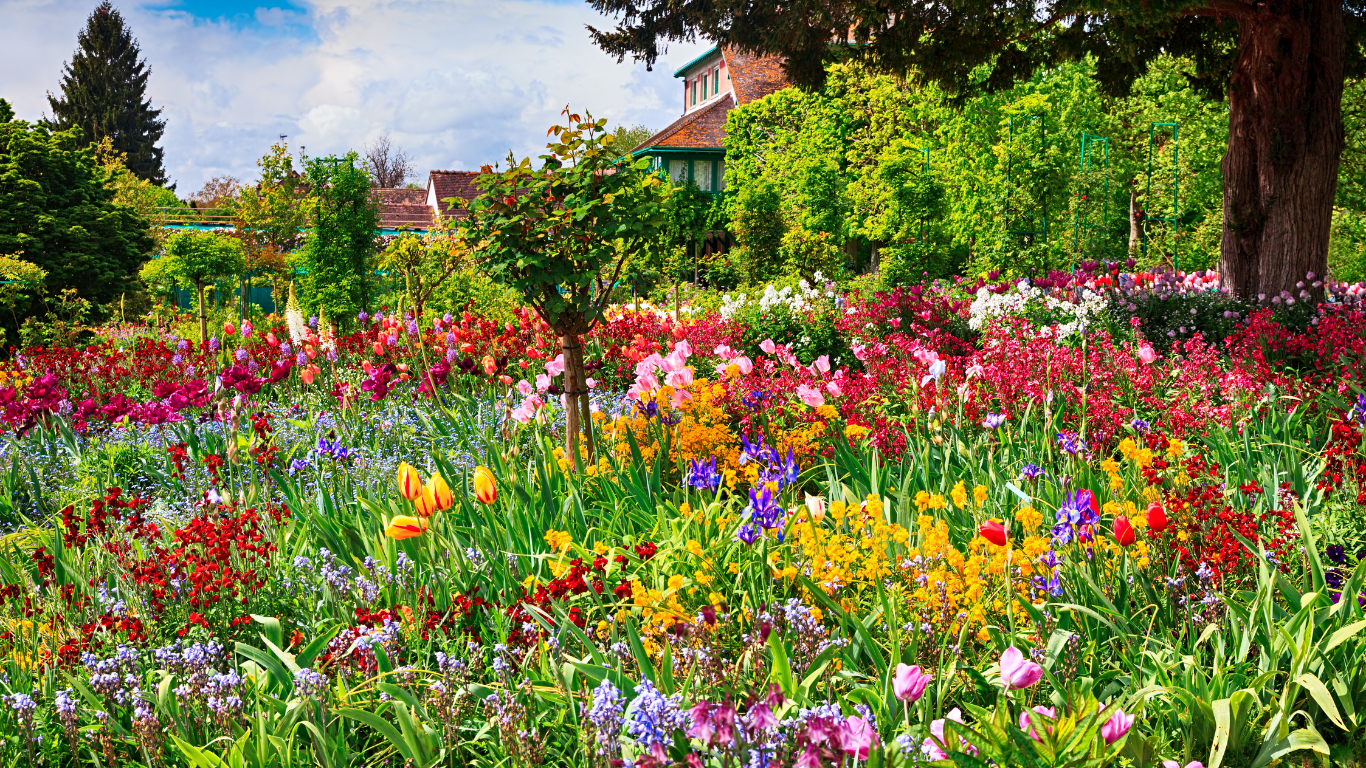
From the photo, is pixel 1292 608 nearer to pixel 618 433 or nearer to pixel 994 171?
pixel 618 433

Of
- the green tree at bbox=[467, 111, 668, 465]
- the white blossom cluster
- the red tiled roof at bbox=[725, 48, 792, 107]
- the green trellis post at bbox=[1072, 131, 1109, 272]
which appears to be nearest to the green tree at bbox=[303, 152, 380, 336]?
the white blossom cluster

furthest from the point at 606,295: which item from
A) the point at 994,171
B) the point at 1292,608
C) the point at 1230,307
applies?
the point at 994,171

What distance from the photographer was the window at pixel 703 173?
96.6 ft

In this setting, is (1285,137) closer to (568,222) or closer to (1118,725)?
(568,222)

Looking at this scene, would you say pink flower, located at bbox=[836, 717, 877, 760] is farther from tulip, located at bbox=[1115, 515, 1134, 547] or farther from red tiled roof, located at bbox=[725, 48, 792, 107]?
red tiled roof, located at bbox=[725, 48, 792, 107]

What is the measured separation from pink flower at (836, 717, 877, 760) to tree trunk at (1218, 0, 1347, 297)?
30.2 feet

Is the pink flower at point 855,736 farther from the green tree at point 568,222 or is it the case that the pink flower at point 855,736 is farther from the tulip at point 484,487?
the green tree at point 568,222

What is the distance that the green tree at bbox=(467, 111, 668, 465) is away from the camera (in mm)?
4133

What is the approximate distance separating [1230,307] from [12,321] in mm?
15847

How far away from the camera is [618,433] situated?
14.3 ft

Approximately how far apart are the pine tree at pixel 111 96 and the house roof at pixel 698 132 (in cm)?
2560

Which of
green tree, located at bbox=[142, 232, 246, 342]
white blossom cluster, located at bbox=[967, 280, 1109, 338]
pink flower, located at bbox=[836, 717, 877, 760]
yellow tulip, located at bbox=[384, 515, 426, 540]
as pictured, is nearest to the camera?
pink flower, located at bbox=[836, 717, 877, 760]

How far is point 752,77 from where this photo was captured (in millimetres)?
30266

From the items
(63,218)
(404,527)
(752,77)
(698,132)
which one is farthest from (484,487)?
(752,77)
